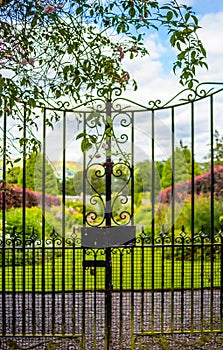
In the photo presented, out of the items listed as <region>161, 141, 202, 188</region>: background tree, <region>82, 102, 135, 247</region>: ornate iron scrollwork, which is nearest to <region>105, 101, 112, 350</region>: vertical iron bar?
<region>82, 102, 135, 247</region>: ornate iron scrollwork

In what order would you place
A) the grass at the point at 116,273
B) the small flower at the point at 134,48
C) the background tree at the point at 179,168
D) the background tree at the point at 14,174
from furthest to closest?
the background tree at the point at 179,168
the grass at the point at 116,273
the background tree at the point at 14,174
the small flower at the point at 134,48

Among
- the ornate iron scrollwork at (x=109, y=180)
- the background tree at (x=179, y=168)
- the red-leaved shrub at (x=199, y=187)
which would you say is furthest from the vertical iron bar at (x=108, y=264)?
the red-leaved shrub at (x=199, y=187)

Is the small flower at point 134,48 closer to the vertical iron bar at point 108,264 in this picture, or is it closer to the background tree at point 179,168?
the vertical iron bar at point 108,264

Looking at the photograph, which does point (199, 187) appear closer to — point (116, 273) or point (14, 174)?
point (116, 273)

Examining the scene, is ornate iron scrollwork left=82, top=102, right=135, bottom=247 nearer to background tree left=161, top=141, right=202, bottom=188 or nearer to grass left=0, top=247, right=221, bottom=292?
grass left=0, top=247, right=221, bottom=292

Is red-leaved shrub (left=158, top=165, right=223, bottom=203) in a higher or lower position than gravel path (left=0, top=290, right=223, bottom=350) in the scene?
higher

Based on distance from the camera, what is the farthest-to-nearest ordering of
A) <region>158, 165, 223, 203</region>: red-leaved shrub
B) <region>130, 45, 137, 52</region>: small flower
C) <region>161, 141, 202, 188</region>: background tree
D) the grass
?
<region>158, 165, 223, 203</region>: red-leaved shrub
<region>161, 141, 202, 188</region>: background tree
the grass
<region>130, 45, 137, 52</region>: small flower

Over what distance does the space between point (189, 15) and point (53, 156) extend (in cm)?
167

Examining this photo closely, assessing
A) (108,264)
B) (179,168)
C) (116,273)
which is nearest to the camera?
(108,264)

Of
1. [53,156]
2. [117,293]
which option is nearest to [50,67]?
[53,156]

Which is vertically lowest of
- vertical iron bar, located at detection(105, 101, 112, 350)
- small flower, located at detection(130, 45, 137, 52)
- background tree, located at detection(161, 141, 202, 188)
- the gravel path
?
the gravel path

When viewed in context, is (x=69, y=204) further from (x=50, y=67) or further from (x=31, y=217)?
(x=31, y=217)

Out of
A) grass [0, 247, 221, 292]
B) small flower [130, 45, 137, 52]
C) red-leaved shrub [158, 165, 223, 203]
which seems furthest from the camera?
red-leaved shrub [158, 165, 223, 203]

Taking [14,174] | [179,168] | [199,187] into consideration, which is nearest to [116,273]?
[14,174]
